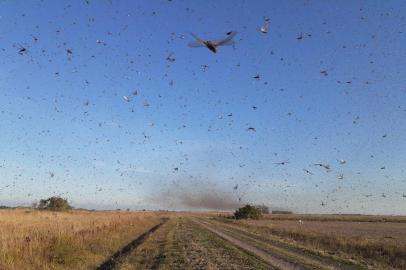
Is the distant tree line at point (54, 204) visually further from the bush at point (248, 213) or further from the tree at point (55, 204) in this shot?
the bush at point (248, 213)

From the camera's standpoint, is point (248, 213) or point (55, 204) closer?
point (55, 204)

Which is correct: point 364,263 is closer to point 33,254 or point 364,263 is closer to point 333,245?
point 333,245

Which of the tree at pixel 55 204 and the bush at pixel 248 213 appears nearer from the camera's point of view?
the tree at pixel 55 204

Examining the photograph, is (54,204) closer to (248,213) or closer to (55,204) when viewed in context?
(55,204)

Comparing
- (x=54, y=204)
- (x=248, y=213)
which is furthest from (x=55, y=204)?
(x=248, y=213)

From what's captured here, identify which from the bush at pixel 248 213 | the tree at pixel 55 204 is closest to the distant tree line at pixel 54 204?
the tree at pixel 55 204

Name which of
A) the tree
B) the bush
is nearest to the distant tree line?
the tree

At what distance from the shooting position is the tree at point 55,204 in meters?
96.9

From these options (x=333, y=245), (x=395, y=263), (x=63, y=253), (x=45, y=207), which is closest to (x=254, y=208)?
(x=45, y=207)

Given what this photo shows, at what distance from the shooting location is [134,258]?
65.2 ft

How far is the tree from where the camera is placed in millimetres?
96938

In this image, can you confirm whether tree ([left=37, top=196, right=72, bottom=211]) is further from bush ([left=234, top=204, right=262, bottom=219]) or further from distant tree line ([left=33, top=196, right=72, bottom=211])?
bush ([left=234, top=204, right=262, bottom=219])

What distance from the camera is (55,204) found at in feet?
319

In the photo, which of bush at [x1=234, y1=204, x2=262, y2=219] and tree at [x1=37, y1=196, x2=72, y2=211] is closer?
tree at [x1=37, y1=196, x2=72, y2=211]
